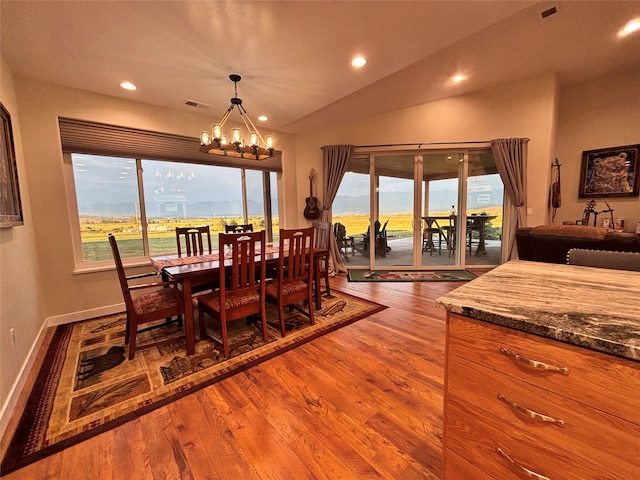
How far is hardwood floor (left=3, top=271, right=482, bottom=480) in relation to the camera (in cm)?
129

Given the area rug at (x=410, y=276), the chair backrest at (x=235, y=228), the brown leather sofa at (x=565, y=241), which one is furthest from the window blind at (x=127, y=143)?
the brown leather sofa at (x=565, y=241)

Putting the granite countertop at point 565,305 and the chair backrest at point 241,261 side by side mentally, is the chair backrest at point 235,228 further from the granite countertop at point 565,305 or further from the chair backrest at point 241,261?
the granite countertop at point 565,305

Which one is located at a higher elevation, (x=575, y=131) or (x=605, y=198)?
(x=575, y=131)

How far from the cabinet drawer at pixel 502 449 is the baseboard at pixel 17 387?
7.92 feet

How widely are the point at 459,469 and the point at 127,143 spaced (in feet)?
14.1

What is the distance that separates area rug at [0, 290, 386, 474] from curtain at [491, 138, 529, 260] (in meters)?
3.47

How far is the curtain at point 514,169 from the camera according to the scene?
14.1 feet

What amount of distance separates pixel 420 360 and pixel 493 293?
1.39 metres

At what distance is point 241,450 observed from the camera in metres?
1.40

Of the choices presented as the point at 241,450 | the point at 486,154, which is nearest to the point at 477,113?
the point at 486,154

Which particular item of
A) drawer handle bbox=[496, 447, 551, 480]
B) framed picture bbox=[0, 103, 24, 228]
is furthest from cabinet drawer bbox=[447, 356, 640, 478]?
framed picture bbox=[0, 103, 24, 228]

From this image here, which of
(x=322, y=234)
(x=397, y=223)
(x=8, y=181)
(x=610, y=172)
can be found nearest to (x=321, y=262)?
(x=322, y=234)

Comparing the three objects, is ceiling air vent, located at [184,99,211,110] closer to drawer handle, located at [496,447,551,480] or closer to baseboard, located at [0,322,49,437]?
baseboard, located at [0,322,49,437]

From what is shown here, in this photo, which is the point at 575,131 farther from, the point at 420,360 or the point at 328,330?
the point at 328,330
